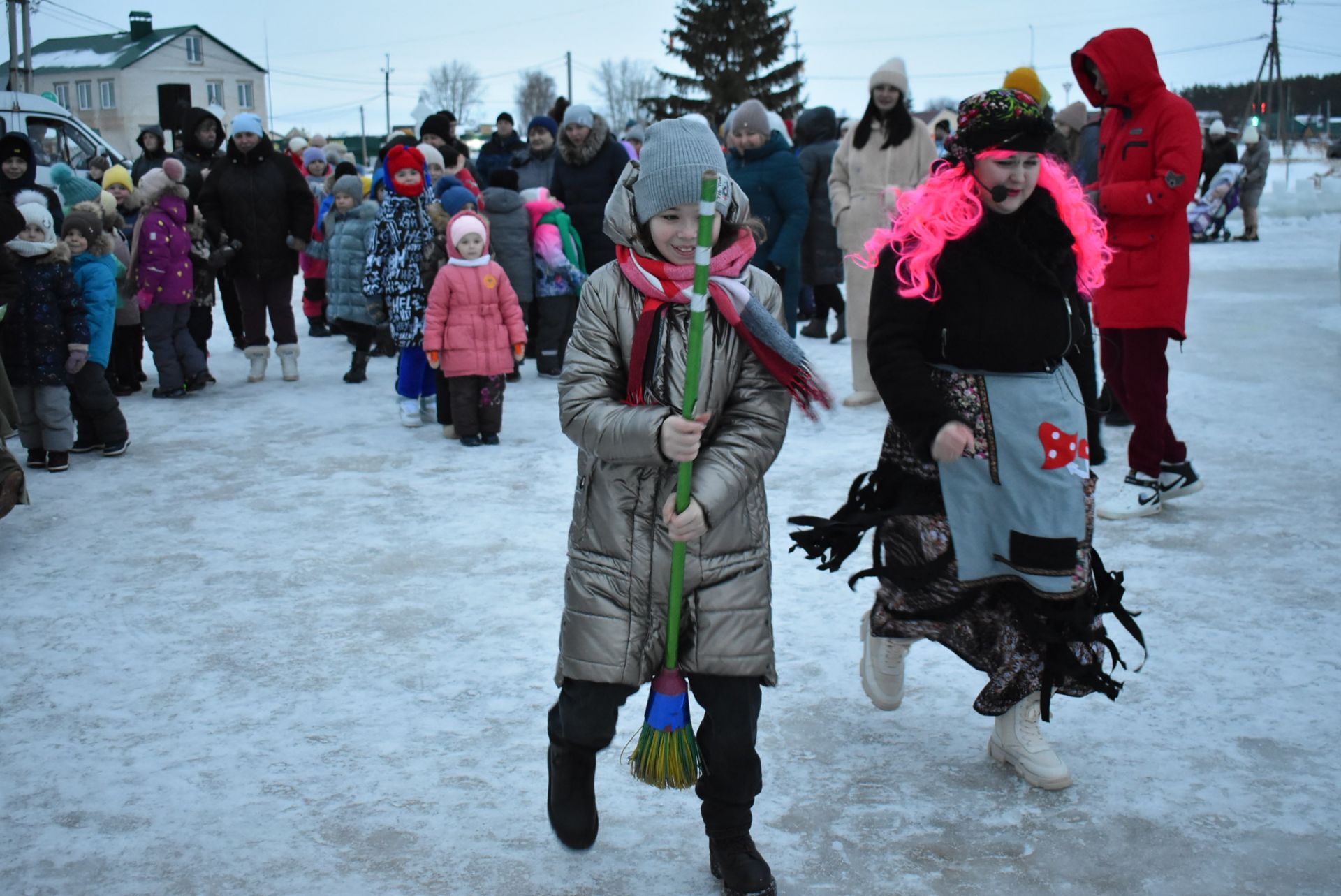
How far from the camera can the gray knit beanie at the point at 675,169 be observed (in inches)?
94.7

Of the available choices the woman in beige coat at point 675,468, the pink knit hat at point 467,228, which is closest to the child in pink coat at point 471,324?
the pink knit hat at point 467,228

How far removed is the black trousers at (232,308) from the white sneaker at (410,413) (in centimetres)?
316

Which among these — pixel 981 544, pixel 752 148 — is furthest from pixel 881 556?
pixel 752 148

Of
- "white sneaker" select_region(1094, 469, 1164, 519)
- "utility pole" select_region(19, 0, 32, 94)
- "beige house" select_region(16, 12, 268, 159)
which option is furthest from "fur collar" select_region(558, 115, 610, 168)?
"beige house" select_region(16, 12, 268, 159)

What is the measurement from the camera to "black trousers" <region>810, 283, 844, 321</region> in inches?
397

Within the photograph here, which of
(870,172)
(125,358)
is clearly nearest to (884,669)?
(870,172)

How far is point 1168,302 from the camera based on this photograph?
4.72 m

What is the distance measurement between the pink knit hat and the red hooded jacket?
10.7ft

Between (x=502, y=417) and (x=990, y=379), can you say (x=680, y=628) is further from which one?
(x=502, y=417)

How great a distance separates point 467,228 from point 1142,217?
11.5ft

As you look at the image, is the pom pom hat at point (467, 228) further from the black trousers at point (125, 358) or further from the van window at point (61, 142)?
the van window at point (61, 142)

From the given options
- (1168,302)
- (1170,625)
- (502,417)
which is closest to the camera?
(1170,625)

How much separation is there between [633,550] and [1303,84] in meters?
68.7

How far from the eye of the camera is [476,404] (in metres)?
6.75
